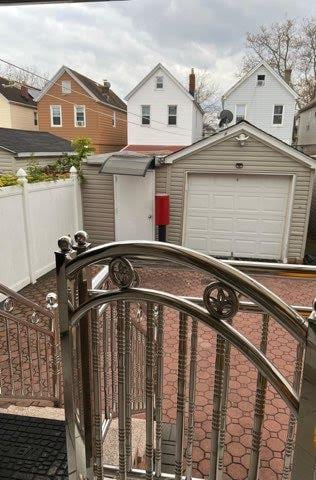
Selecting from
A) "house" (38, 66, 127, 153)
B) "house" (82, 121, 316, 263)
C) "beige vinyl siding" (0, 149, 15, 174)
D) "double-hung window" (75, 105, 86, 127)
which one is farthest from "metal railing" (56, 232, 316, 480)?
"double-hung window" (75, 105, 86, 127)

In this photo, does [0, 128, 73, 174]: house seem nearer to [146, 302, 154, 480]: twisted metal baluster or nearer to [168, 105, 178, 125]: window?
[168, 105, 178, 125]: window

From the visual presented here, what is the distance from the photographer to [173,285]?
6285 millimetres

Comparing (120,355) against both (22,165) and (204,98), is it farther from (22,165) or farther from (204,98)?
(204,98)

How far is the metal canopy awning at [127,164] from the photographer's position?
7.29m

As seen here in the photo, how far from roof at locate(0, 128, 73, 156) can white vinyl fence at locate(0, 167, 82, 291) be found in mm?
4416

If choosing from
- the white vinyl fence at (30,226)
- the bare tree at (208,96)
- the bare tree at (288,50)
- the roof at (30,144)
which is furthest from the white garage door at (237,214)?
the bare tree at (208,96)

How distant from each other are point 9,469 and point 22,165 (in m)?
10.6

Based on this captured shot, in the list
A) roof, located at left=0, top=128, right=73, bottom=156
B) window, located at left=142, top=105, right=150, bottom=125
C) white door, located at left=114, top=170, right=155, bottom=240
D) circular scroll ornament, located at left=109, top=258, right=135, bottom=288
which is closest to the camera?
circular scroll ornament, located at left=109, top=258, right=135, bottom=288

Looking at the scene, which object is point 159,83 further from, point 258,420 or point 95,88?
point 258,420

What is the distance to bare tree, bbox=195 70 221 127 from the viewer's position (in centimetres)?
2171

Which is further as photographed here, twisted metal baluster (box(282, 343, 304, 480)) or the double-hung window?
the double-hung window

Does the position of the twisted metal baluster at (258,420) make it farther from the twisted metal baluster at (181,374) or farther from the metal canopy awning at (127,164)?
the metal canopy awning at (127,164)

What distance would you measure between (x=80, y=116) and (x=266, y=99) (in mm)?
8967

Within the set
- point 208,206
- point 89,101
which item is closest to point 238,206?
point 208,206
